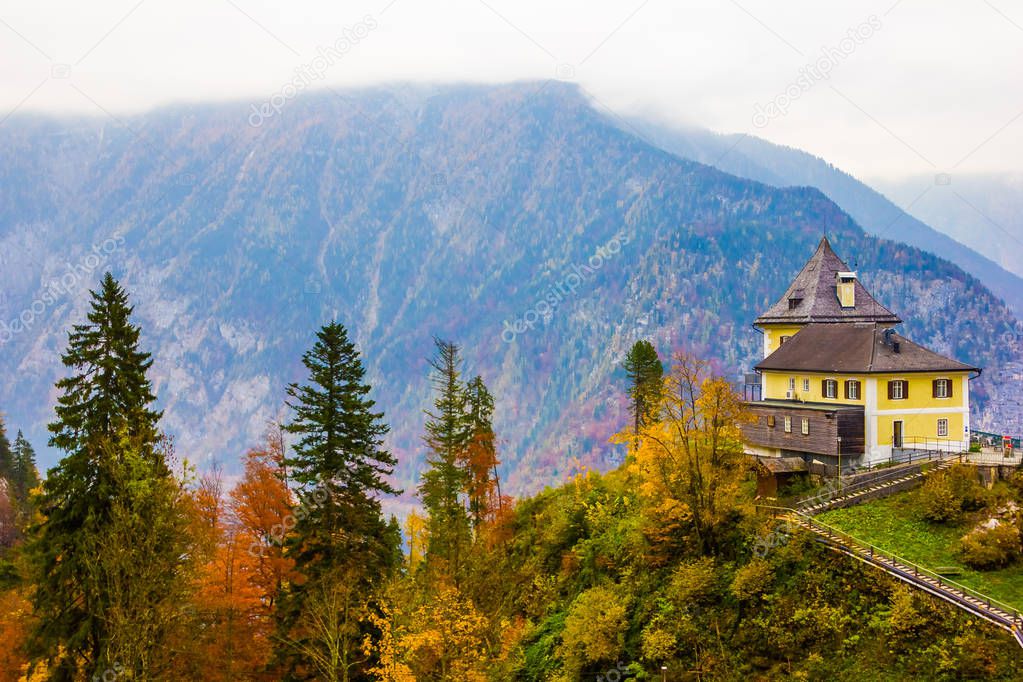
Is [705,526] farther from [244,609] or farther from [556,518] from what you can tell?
[244,609]

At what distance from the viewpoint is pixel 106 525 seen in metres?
31.6

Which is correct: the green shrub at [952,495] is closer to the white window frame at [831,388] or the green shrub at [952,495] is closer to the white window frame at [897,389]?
the white window frame at [897,389]

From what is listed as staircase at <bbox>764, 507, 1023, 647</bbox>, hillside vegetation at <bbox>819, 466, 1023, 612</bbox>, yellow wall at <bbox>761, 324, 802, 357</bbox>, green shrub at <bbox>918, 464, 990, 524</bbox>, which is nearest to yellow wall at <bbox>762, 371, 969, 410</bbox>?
hillside vegetation at <bbox>819, 466, 1023, 612</bbox>

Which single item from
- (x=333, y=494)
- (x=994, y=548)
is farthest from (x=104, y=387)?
(x=994, y=548)

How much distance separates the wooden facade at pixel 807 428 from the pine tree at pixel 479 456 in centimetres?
1745

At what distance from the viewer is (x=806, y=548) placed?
3412 cm

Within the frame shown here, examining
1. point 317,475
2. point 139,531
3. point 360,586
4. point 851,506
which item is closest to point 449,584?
point 360,586

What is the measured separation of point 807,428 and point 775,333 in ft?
56.7

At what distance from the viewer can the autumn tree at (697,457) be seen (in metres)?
36.7

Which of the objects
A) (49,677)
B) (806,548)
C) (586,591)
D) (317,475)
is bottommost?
(49,677)

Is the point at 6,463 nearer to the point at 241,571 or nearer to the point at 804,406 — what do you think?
the point at 241,571

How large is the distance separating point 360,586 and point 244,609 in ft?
17.0

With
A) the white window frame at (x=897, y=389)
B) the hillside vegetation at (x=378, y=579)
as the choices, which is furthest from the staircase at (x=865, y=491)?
the white window frame at (x=897, y=389)

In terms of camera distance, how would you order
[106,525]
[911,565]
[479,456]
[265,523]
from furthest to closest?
[479,456], [265,523], [106,525], [911,565]
